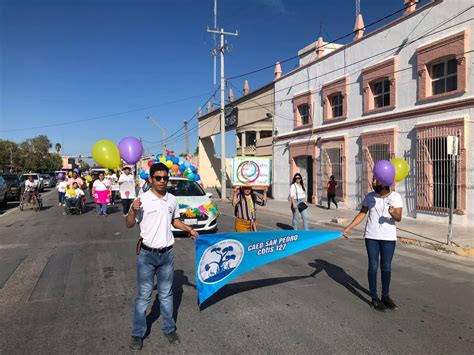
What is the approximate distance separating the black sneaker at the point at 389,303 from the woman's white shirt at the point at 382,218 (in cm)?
78

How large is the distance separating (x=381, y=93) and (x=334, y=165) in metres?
4.11

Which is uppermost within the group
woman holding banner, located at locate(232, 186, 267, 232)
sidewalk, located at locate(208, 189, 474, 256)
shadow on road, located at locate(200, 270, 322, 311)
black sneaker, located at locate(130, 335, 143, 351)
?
woman holding banner, located at locate(232, 186, 267, 232)

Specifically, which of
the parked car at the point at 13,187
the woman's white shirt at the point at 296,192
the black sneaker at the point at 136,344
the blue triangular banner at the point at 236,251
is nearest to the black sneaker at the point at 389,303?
the blue triangular banner at the point at 236,251

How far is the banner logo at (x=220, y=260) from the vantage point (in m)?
4.41

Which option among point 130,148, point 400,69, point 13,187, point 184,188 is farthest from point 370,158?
point 13,187

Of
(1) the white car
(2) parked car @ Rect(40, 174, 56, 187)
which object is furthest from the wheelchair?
(2) parked car @ Rect(40, 174, 56, 187)

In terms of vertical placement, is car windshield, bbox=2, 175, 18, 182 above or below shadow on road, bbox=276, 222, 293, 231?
above

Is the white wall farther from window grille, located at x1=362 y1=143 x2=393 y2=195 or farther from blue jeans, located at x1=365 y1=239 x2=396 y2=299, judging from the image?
blue jeans, located at x1=365 y1=239 x2=396 y2=299

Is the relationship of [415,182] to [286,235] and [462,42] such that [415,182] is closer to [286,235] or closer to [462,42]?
[462,42]

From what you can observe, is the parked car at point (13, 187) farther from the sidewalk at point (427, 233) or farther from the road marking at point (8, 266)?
the sidewalk at point (427, 233)

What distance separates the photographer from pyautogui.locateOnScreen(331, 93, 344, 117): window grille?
17875mm

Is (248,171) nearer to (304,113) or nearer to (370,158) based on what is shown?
(304,113)

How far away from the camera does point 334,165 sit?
59.2 ft

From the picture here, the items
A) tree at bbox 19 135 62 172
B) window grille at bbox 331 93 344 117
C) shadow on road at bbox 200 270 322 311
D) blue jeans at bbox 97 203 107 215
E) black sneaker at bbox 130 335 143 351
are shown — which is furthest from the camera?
A: tree at bbox 19 135 62 172
